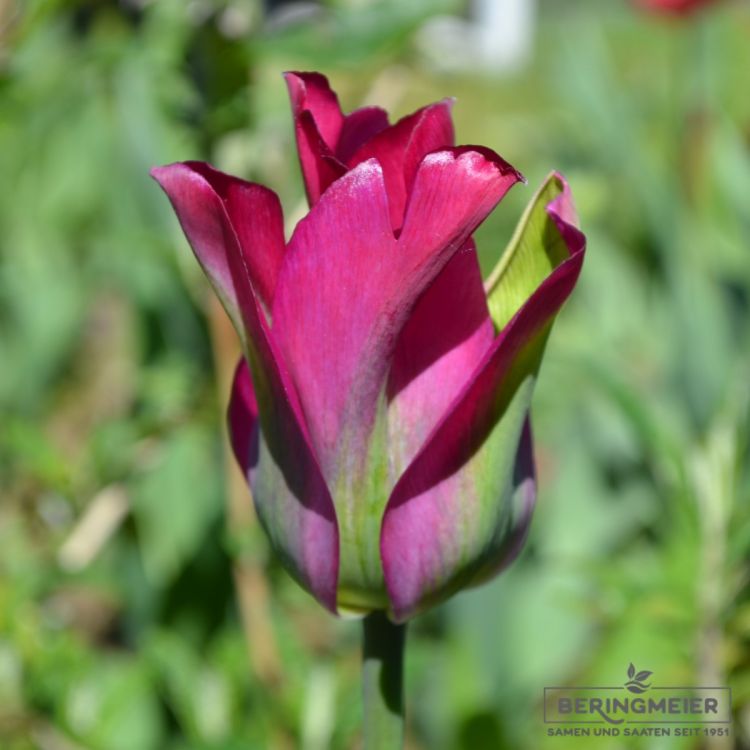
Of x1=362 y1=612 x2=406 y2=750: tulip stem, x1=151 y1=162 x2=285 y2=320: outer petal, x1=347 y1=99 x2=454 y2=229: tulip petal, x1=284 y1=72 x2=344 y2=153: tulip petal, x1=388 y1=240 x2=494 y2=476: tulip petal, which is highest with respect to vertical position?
x1=284 y1=72 x2=344 y2=153: tulip petal

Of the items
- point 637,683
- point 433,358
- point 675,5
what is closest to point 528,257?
point 433,358

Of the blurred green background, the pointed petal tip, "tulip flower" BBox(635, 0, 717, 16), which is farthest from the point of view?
"tulip flower" BBox(635, 0, 717, 16)

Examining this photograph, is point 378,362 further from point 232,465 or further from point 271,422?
point 232,465

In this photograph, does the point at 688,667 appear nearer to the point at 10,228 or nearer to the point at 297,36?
the point at 297,36

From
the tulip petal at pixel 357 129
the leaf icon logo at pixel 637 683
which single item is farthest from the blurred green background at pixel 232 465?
the tulip petal at pixel 357 129

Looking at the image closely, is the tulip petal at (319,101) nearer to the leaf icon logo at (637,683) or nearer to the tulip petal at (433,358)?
the tulip petal at (433,358)

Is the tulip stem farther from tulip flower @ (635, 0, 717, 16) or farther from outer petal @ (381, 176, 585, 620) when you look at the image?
tulip flower @ (635, 0, 717, 16)

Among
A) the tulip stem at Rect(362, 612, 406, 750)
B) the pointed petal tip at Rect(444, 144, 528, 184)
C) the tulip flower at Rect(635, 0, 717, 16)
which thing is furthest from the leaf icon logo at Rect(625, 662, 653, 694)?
the tulip flower at Rect(635, 0, 717, 16)
